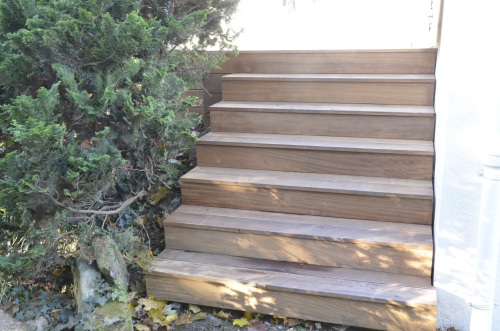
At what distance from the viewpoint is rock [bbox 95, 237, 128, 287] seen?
243 cm

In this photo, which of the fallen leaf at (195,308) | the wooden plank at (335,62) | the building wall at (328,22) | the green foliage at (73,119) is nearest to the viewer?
the green foliage at (73,119)

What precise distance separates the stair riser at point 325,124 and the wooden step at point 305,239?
2.13 feet

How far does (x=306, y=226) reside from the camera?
2.75m

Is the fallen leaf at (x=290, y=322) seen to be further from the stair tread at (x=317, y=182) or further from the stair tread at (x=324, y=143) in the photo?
the stair tread at (x=324, y=143)

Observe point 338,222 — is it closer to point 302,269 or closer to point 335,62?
point 302,269

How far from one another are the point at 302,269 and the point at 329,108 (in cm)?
115

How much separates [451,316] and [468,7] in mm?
1472

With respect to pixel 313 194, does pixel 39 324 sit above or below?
below

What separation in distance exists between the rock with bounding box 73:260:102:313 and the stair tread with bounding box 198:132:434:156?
1124mm

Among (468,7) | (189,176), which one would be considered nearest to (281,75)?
(189,176)

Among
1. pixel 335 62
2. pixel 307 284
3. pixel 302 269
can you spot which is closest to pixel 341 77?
pixel 335 62

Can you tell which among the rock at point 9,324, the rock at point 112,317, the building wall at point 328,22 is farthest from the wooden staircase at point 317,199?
the building wall at point 328,22

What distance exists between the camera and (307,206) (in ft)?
9.46

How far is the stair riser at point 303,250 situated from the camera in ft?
8.29
